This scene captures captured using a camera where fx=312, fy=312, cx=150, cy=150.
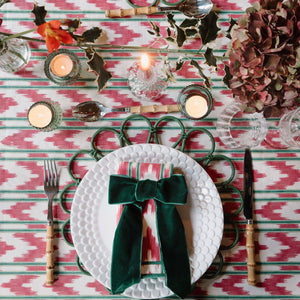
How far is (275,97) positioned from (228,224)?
0.46 m

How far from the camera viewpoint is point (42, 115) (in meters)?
0.88

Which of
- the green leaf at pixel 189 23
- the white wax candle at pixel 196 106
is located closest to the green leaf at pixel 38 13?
the green leaf at pixel 189 23

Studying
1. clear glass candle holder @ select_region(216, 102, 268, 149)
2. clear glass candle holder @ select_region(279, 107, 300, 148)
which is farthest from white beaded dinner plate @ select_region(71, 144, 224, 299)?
clear glass candle holder @ select_region(279, 107, 300, 148)

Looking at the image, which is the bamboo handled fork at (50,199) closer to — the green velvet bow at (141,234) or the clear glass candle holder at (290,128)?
the green velvet bow at (141,234)

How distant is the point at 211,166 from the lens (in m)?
0.95

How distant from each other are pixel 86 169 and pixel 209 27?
0.52 m

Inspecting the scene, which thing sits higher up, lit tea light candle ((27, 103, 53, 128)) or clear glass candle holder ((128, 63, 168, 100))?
clear glass candle holder ((128, 63, 168, 100))

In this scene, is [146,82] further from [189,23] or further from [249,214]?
[249,214]

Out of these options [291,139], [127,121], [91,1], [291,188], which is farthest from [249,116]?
[91,1]

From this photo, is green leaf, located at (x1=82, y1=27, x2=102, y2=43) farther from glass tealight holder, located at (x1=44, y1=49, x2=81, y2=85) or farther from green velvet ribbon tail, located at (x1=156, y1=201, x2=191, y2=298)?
green velvet ribbon tail, located at (x1=156, y1=201, x2=191, y2=298)

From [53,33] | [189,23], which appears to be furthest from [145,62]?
[53,33]

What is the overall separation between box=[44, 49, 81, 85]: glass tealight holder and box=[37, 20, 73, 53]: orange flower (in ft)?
0.73

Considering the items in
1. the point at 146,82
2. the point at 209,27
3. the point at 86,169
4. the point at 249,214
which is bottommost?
the point at 249,214

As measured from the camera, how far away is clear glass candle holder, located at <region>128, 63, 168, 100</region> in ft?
2.99
